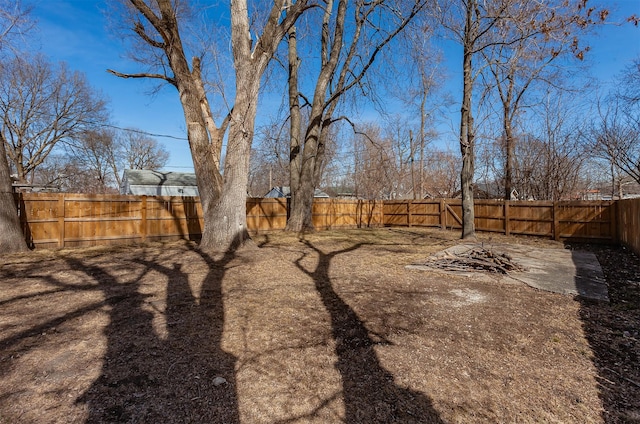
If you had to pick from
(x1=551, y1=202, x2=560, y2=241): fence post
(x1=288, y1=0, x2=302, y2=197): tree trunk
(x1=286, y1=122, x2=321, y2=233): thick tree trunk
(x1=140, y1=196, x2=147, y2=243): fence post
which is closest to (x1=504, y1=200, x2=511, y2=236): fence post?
(x1=551, y1=202, x2=560, y2=241): fence post

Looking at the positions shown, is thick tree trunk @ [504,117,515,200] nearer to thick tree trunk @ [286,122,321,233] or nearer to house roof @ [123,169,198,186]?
thick tree trunk @ [286,122,321,233]

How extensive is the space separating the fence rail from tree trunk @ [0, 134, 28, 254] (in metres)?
0.74

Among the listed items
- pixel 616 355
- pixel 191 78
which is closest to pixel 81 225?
pixel 191 78

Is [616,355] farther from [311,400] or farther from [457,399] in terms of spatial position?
[311,400]

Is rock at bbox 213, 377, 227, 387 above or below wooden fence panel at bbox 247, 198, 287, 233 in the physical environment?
below

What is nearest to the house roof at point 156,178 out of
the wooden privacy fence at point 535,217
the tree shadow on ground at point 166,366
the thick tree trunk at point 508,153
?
the wooden privacy fence at point 535,217

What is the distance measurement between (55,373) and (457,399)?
2.68m

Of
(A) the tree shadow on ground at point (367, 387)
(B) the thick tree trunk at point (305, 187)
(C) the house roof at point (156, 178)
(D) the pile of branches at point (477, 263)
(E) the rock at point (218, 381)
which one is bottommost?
(A) the tree shadow on ground at point (367, 387)

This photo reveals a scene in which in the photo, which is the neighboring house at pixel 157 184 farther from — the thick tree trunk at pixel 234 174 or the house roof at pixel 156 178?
the thick tree trunk at pixel 234 174

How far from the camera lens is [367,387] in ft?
6.91

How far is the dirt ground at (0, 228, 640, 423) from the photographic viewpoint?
1889mm

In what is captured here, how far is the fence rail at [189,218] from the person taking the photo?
25.8 feet

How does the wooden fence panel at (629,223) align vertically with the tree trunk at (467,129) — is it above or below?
below

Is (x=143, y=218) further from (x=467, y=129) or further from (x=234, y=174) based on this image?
(x=467, y=129)
